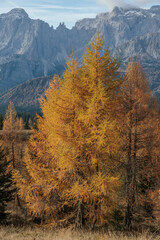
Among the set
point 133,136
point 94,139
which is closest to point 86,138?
point 94,139

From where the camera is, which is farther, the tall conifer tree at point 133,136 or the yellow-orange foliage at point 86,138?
the tall conifer tree at point 133,136

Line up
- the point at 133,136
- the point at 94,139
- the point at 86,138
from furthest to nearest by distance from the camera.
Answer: the point at 133,136, the point at 94,139, the point at 86,138

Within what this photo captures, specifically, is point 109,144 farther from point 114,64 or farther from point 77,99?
point 114,64

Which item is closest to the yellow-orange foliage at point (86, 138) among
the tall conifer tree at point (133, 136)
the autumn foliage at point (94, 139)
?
the autumn foliage at point (94, 139)

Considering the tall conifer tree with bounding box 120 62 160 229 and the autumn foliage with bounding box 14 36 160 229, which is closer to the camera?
the autumn foliage with bounding box 14 36 160 229

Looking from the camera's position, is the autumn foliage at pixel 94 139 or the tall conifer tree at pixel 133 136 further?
the tall conifer tree at pixel 133 136

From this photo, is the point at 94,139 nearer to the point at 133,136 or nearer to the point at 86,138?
the point at 86,138

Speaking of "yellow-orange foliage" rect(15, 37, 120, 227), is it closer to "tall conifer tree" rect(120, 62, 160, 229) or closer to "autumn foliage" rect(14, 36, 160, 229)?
"autumn foliage" rect(14, 36, 160, 229)

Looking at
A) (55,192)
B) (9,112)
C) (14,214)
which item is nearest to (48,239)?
(55,192)

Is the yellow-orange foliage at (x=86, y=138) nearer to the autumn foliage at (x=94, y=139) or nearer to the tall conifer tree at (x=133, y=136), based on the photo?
the autumn foliage at (x=94, y=139)

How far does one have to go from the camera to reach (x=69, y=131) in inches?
379

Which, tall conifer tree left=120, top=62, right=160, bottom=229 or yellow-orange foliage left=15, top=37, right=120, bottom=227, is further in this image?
tall conifer tree left=120, top=62, right=160, bottom=229

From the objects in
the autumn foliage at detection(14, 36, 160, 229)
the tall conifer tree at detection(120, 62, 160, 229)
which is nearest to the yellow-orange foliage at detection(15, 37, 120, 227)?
the autumn foliage at detection(14, 36, 160, 229)

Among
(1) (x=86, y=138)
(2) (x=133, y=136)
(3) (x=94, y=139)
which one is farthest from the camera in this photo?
(2) (x=133, y=136)
